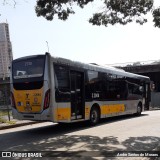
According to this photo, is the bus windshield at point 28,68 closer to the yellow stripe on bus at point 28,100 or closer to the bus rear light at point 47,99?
the yellow stripe on bus at point 28,100

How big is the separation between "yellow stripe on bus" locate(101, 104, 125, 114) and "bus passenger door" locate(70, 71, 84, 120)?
248 centimetres

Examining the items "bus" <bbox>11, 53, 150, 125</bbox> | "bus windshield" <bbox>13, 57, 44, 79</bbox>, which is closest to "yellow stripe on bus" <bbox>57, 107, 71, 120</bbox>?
"bus" <bbox>11, 53, 150, 125</bbox>

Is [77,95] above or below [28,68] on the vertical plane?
below

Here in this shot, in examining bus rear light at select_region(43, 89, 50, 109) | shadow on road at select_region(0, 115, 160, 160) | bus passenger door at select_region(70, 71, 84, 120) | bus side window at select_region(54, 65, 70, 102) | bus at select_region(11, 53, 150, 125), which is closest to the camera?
shadow on road at select_region(0, 115, 160, 160)

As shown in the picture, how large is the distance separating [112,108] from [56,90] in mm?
6120

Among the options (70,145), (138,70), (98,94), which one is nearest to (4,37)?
(138,70)

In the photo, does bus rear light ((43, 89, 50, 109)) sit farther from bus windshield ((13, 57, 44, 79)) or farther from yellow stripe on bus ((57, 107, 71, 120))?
bus windshield ((13, 57, 44, 79))

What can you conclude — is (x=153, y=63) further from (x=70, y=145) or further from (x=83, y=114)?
(x=70, y=145)

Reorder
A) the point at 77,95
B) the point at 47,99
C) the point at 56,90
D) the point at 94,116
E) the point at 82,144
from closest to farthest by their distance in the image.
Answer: the point at 82,144, the point at 47,99, the point at 56,90, the point at 77,95, the point at 94,116

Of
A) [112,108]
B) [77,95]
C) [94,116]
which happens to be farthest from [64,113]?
[112,108]

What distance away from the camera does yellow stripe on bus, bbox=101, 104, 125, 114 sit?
56.9 feet

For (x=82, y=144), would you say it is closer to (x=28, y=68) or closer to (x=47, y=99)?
(x=47, y=99)

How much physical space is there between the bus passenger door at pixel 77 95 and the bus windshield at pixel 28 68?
1763 millimetres

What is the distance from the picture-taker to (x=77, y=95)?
14.6 meters
